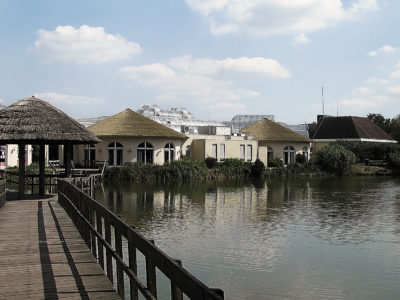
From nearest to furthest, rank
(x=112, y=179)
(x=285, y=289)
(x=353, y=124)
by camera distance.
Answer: (x=285, y=289)
(x=112, y=179)
(x=353, y=124)

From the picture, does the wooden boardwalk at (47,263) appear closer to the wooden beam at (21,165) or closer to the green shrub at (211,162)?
the wooden beam at (21,165)

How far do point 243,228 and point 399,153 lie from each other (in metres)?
41.8

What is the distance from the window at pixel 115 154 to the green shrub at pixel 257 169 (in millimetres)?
11696

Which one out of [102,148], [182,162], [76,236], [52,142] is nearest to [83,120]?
[102,148]

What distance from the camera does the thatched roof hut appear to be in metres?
19.3

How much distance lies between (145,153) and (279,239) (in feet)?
94.1

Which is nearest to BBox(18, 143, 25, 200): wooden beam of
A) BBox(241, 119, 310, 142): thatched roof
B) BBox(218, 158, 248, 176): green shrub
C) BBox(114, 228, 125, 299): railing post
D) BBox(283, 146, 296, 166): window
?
BBox(114, 228, 125, 299): railing post

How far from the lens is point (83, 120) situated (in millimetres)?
56031

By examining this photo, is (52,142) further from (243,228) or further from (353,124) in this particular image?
(353,124)

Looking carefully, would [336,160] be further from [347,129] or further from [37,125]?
[37,125]

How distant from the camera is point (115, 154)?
43.1 meters

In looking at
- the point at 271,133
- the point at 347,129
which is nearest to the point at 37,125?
the point at 271,133

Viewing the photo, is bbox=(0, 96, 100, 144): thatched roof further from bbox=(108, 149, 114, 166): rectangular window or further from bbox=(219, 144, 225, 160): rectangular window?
bbox=(219, 144, 225, 160): rectangular window

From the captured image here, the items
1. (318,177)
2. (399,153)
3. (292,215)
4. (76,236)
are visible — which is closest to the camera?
(76,236)
